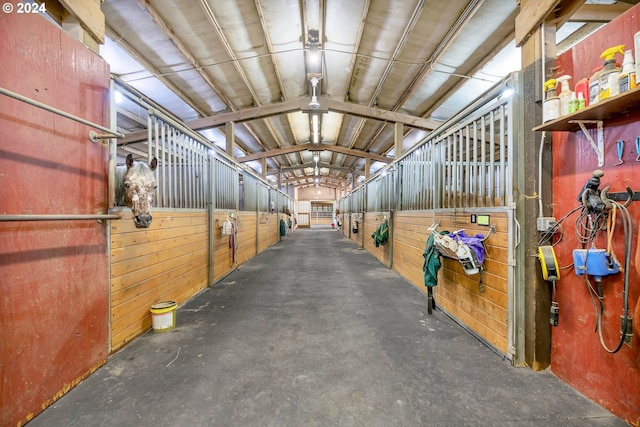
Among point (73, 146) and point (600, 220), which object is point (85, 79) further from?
point (600, 220)

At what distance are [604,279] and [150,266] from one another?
347 cm

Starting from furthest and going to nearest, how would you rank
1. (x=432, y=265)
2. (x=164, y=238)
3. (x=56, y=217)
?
(x=164, y=238) → (x=432, y=265) → (x=56, y=217)

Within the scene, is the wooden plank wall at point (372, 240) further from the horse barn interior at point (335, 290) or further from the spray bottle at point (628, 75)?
the spray bottle at point (628, 75)

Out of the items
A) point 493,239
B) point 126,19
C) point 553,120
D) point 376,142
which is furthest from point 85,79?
point 376,142

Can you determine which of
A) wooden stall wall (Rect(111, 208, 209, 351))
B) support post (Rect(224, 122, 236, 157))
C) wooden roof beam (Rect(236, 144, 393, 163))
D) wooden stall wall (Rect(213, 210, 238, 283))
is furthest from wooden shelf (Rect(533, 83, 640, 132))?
wooden roof beam (Rect(236, 144, 393, 163))

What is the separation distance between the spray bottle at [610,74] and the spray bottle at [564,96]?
178mm

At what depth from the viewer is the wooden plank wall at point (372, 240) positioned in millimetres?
Result: 5652

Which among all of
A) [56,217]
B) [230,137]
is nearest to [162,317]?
[56,217]

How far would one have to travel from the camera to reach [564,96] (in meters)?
1.52

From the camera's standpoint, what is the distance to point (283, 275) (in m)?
4.72

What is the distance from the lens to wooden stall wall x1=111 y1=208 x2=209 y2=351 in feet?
6.80

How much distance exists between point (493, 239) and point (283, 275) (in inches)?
137

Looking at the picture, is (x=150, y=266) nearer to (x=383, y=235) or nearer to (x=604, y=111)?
(x=604, y=111)

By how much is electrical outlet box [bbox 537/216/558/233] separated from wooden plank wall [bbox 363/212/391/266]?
3553 millimetres
